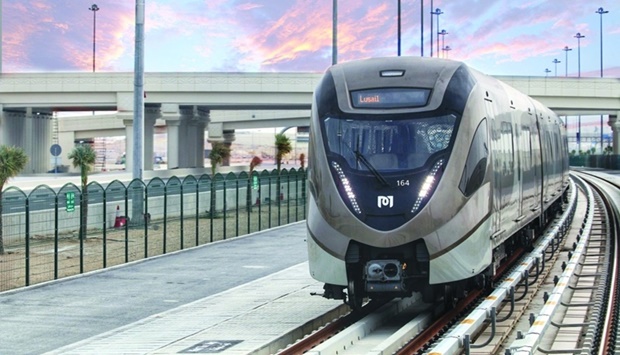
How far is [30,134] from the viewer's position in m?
83.8

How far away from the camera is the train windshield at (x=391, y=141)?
1384 cm

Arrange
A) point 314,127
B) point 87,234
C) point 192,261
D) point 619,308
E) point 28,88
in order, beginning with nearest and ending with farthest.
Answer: point 314,127
point 619,308
point 87,234
point 192,261
point 28,88

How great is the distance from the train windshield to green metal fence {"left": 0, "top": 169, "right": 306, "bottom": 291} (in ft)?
27.1

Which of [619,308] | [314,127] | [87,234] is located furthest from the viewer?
[87,234]

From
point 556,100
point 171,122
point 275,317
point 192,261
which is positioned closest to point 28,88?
point 171,122

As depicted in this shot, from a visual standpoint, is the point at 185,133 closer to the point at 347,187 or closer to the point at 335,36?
the point at 335,36

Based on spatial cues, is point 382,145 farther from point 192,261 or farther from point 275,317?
point 192,261

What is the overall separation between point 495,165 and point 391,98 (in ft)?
7.66

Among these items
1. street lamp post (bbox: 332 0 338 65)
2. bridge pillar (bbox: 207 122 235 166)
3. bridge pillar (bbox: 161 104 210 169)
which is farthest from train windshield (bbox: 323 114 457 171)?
bridge pillar (bbox: 207 122 235 166)

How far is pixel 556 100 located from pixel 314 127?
61940mm

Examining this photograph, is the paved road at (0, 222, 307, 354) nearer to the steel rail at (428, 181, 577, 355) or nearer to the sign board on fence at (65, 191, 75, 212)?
the sign board on fence at (65, 191, 75, 212)

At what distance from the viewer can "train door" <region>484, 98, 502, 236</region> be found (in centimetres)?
1533

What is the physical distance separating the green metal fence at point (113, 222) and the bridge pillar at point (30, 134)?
159 ft

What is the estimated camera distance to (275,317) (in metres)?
15.1
